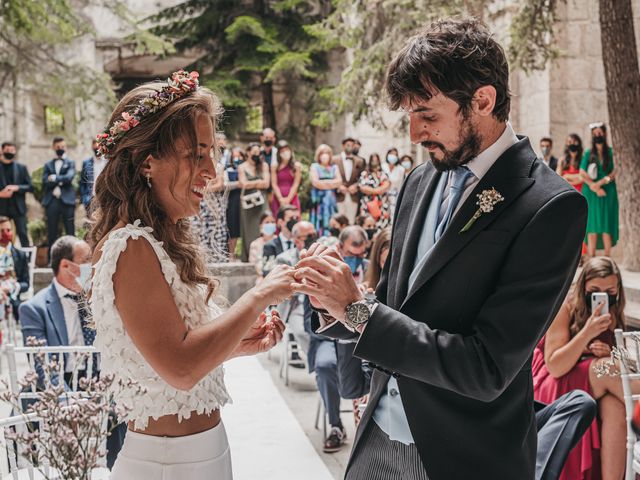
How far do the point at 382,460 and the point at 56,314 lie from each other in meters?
3.38

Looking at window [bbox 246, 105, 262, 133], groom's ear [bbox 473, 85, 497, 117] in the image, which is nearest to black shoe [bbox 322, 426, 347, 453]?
groom's ear [bbox 473, 85, 497, 117]

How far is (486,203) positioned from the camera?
76.7 inches

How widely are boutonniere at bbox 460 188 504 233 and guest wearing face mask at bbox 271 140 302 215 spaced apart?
10.00 metres

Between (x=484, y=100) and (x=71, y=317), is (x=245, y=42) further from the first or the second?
(x=484, y=100)

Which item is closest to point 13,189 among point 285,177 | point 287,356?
point 285,177

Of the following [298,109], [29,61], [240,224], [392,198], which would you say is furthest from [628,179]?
[298,109]

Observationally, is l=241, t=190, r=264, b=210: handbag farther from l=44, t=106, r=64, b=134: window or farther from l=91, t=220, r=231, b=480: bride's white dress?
l=44, t=106, r=64, b=134: window

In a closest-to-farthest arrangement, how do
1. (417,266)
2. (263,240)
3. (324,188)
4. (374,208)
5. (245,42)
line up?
(417,266), (263,240), (324,188), (374,208), (245,42)

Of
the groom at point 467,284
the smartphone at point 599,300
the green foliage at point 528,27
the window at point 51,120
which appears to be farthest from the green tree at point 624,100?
the window at point 51,120

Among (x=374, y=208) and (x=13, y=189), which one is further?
(x=374, y=208)

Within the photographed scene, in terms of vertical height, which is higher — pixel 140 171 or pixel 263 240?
pixel 140 171

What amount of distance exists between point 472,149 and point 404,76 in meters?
0.26

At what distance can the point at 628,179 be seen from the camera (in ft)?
31.5

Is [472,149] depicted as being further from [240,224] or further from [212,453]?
[240,224]
